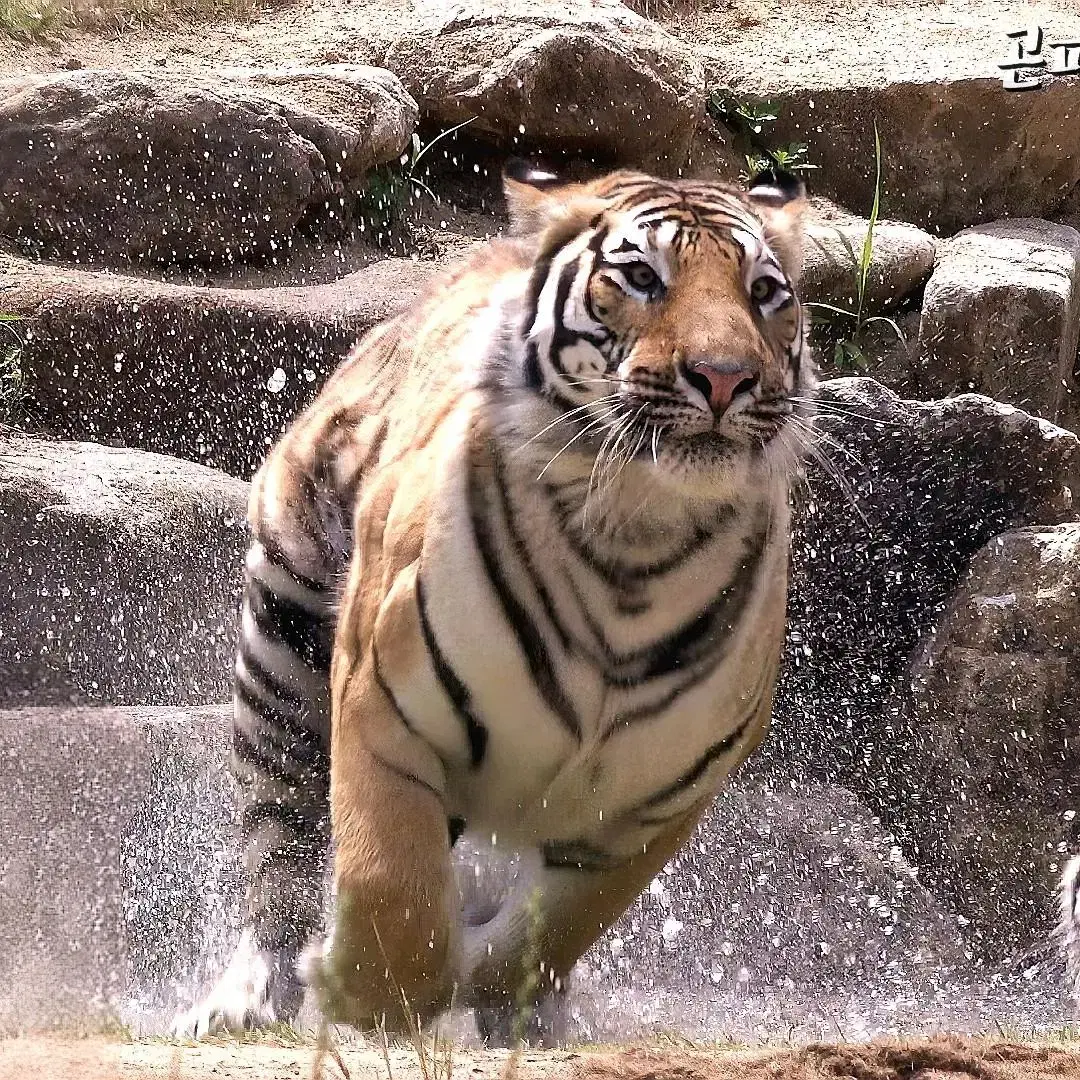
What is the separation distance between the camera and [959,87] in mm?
8664

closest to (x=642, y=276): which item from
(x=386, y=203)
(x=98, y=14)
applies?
(x=386, y=203)

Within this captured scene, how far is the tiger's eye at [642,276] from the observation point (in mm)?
2598

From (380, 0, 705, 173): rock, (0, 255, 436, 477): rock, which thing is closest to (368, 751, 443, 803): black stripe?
(0, 255, 436, 477): rock

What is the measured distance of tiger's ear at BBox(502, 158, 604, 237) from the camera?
280 centimetres

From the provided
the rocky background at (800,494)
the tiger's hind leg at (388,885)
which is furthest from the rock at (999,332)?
the tiger's hind leg at (388,885)

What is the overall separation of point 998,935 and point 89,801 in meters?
2.76

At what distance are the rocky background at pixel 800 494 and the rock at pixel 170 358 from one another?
0.5 inches

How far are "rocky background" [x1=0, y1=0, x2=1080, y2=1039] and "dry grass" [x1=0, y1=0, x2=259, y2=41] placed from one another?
0.20ft

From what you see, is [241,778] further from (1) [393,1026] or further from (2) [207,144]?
(2) [207,144]

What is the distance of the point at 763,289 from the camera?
8.63ft

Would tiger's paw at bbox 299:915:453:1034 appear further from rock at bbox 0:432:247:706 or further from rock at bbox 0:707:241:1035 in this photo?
rock at bbox 0:432:247:706

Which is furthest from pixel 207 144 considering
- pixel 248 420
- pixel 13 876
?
pixel 13 876

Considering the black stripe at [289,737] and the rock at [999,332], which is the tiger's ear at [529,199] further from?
the rock at [999,332]

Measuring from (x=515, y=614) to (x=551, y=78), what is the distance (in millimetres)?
5747
